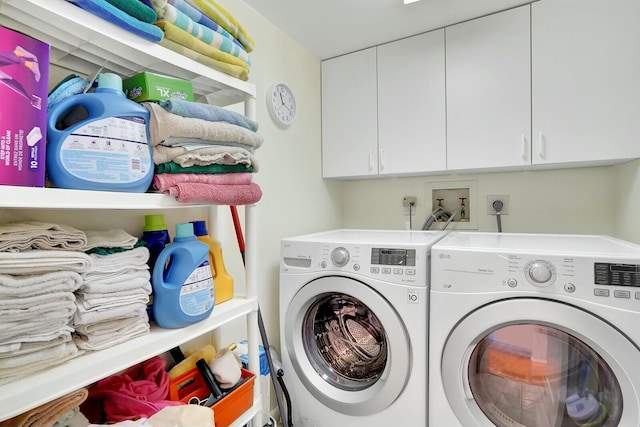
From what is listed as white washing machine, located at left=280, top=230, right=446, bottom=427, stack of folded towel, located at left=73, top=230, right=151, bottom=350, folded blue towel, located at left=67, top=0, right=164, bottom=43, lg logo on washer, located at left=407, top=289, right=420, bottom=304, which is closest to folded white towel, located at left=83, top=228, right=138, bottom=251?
stack of folded towel, located at left=73, top=230, right=151, bottom=350

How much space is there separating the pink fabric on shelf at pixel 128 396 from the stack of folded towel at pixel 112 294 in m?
0.21

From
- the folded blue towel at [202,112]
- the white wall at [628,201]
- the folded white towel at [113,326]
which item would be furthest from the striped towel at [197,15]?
the white wall at [628,201]

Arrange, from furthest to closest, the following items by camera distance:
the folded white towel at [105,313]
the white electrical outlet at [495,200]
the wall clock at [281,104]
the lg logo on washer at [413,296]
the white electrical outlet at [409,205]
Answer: the white electrical outlet at [409,205]
the white electrical outlet at [495,200]
the wall clock at [281,104]
the lg logo on washer at [413,296]
the folded white towel at [105,313]

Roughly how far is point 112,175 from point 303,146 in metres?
1.32

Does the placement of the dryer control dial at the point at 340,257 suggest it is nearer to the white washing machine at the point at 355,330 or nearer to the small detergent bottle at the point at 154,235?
the white washing machine at the point at 355,330

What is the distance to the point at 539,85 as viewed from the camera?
4.91ft

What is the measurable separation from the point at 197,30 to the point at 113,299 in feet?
2.43

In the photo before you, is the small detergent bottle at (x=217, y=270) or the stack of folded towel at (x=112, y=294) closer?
the stack of folded towel at (x=112, y=294)

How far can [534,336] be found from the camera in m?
1.06

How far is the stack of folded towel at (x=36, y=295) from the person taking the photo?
561 millimetres

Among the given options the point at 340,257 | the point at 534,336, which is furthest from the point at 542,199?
the point at 340,257

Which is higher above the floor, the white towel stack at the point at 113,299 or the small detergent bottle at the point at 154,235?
the small detergent bottle at the point at 154,235

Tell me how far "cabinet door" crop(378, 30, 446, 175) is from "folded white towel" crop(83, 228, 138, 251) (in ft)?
4.76

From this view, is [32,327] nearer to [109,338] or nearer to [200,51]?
[109,338]
